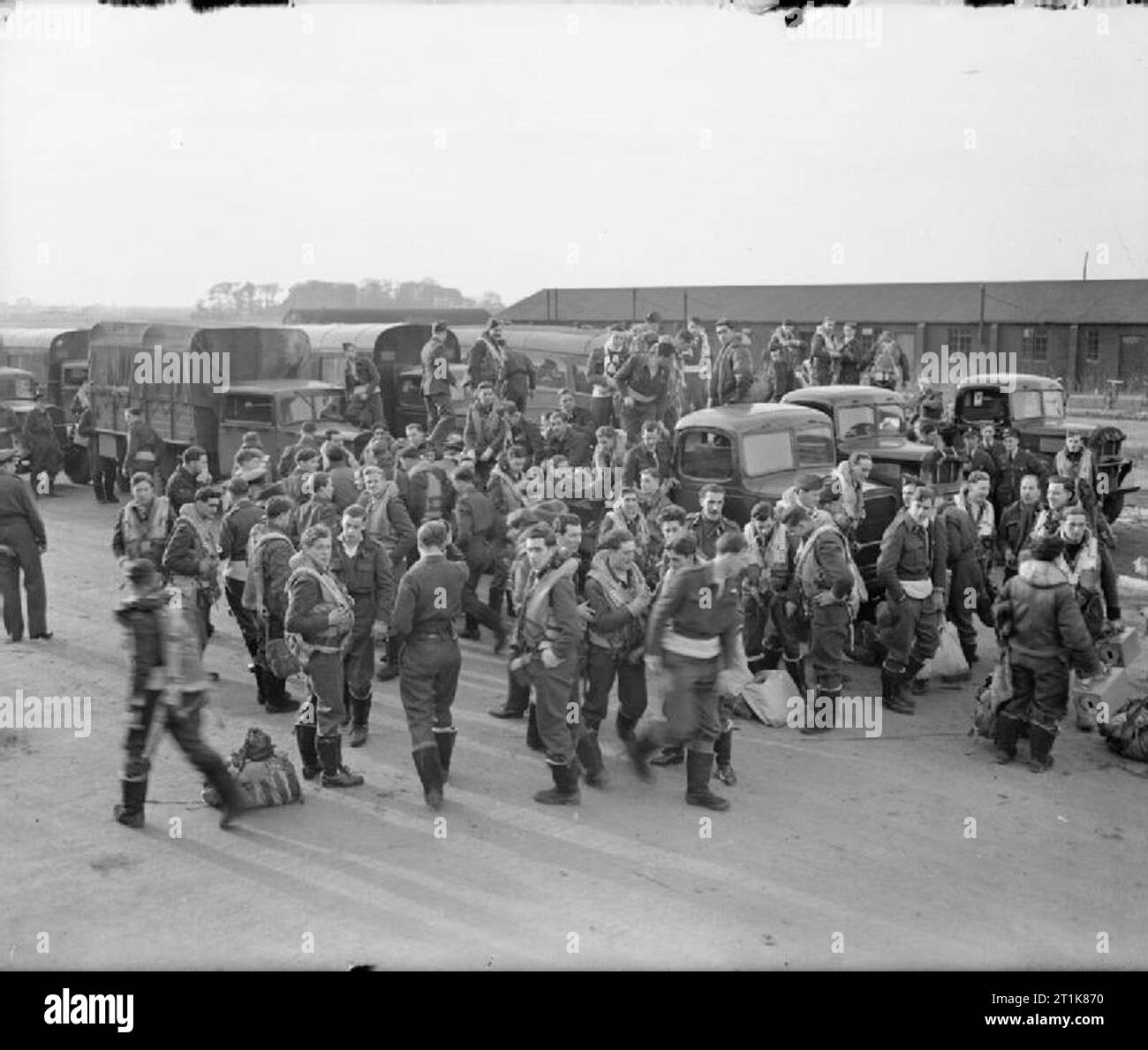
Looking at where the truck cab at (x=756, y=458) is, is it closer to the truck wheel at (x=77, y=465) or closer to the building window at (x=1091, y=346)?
the truck wheel at (x=77, y=465)

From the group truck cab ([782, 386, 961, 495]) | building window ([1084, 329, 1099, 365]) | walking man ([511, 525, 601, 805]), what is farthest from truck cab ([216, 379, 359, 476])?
building window ([1084, 329, 1099, 365])

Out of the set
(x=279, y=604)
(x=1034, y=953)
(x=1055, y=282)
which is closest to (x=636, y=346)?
→ (x=279, y=604)

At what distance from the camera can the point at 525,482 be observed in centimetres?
1323

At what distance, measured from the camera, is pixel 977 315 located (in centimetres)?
4003

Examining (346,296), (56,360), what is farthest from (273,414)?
(346,296)

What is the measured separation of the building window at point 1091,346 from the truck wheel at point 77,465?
97.7 feet

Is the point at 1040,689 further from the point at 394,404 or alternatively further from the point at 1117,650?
the point at 394,404

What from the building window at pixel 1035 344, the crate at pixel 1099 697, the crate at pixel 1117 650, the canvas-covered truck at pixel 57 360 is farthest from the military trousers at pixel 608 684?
the building window at pixel 1035 344

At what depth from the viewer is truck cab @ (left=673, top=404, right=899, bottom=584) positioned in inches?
490

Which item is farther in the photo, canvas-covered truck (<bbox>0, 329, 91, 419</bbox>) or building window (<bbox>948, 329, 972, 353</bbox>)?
building window (<bbox>948, 329, 972, 353</bbox>)

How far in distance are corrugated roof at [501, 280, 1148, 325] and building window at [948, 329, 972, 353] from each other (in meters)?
0.55

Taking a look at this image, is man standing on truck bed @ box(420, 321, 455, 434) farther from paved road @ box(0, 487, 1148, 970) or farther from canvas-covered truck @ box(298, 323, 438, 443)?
paved road @ box(0, 487, 1148, 970)

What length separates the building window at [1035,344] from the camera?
129 ft

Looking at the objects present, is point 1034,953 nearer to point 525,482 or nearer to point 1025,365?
point 525,482
